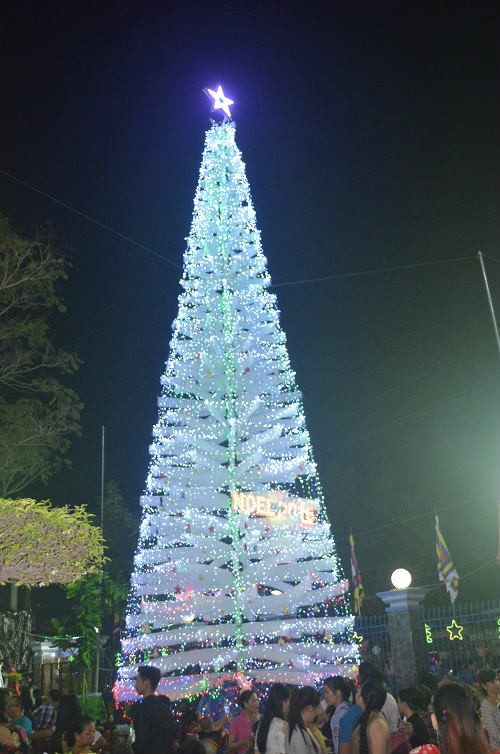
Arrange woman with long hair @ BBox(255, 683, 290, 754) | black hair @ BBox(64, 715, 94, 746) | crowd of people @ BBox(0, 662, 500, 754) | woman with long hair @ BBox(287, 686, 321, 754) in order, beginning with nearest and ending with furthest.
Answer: crowd of people @ BBox(0, 662, 500, 754) → black hair @ BBox(64, 715, 94, 746) → woman with long hair @ BBox(287, 686, 321, 754) → woman with long hair @ BBox(255, 683, 290, 754)

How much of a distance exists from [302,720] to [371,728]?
81cm

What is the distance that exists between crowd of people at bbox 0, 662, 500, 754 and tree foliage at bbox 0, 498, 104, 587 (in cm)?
476

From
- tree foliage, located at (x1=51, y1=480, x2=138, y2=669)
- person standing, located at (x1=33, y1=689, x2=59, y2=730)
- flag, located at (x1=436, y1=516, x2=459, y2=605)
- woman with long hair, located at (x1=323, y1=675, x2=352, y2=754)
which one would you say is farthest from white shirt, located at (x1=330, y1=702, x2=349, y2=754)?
flag, located at (x1=436, y1=516, x2=459, y2=605)

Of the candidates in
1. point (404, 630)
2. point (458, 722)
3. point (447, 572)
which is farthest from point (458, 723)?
point (447, 572)

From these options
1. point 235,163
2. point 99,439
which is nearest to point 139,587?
point 235,163

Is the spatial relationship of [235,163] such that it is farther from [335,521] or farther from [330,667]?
[335,521]

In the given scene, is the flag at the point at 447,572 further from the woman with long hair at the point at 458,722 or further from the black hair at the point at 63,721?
the woman with long hair at the point at 458,722

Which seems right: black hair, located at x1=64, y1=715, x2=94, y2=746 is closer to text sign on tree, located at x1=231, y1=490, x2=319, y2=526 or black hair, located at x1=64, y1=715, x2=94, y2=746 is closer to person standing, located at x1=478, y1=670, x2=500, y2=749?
person standing, located at x1=478, y1=670, x2=500, y2=749

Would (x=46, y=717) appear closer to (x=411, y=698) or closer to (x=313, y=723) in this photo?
(x=313, y=723)

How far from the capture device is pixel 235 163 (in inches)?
640

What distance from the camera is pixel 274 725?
234 inches

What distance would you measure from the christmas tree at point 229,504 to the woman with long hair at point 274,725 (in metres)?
7.82

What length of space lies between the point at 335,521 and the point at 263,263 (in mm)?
19148

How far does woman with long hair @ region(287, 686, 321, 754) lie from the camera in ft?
18.8
